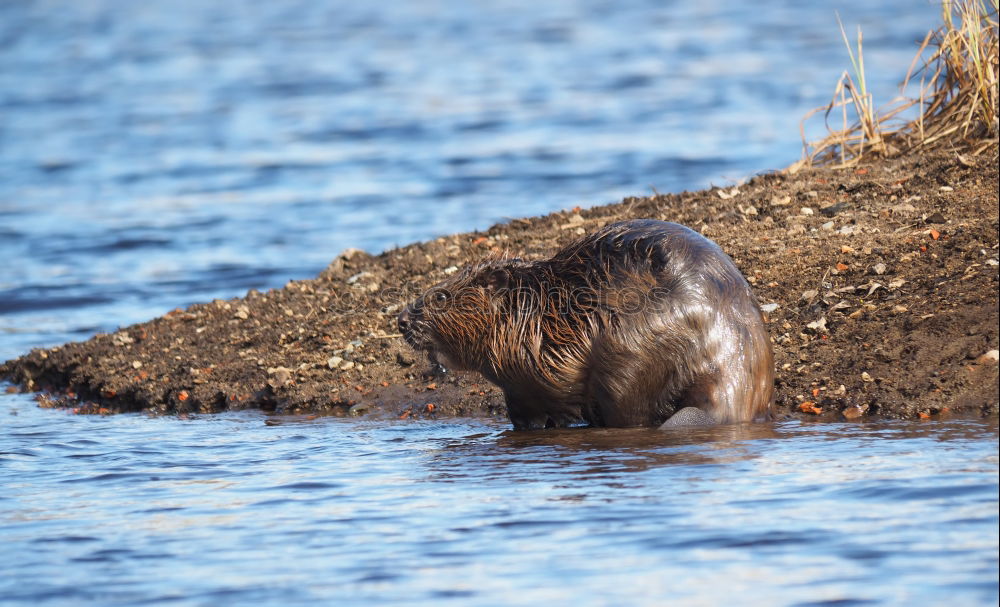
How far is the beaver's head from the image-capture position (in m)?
6.19

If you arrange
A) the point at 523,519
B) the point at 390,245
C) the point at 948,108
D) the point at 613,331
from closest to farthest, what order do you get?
the point at 523,519
the point at 613,331
the point at 948,108
the point at 390,245

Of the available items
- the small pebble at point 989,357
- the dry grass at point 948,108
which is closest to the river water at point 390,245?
the small pebble at point 989,357

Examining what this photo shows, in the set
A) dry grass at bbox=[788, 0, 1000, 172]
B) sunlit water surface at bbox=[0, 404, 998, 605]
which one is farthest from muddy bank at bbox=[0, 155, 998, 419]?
sunlit water surface at bbox=[0, 404, 998, 605]

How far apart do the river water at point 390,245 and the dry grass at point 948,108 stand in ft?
5.77

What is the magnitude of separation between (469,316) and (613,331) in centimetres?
78

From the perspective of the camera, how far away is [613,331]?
18.9ft

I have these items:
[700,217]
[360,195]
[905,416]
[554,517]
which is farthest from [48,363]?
[360,195]

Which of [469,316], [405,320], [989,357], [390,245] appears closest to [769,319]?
[989,357]

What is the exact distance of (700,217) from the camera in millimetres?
8070

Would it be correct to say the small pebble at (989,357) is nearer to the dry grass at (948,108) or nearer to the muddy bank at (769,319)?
the muddy bank at (769,319)

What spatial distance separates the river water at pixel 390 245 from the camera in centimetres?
446

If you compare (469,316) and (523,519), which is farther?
(469,316)

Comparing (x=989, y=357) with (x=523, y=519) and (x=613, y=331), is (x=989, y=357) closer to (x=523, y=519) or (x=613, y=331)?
(x=613, y=331)

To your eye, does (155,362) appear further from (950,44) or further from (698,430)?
(950,44)
